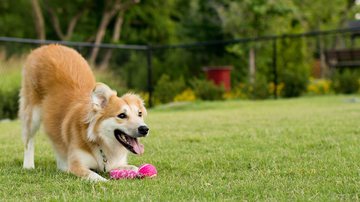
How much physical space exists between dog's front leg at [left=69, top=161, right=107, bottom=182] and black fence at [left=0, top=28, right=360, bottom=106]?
10.2m

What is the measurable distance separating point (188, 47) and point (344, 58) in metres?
6.51

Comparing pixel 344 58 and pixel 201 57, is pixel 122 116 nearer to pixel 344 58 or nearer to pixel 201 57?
pixel 201 57

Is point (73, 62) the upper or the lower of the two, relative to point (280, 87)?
upper

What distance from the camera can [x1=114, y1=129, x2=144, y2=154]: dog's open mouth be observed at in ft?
15.4

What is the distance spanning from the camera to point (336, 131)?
7.17m

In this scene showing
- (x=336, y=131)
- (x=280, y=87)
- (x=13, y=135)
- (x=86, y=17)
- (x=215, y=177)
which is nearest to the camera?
(x=215, y=177)

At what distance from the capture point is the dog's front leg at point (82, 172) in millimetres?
4562

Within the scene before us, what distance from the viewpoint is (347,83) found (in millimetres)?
16781

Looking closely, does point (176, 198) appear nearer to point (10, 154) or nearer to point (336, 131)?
point (10, 154)

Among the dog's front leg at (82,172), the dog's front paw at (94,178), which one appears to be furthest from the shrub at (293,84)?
the dog's front paw at (94,178)

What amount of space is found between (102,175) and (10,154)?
181 centimetres

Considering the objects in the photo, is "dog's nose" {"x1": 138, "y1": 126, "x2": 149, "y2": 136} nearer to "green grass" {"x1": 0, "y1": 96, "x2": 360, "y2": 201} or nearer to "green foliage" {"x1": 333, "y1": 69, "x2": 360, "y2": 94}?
"green grass" {"x1": 0, "y1": 96, "x2": 360, "y2": 201}

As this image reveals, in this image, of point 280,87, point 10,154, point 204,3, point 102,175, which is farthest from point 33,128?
point 204,3

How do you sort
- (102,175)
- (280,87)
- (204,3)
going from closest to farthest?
1. (102,175)
2. (280,87)
3. (204,3)
